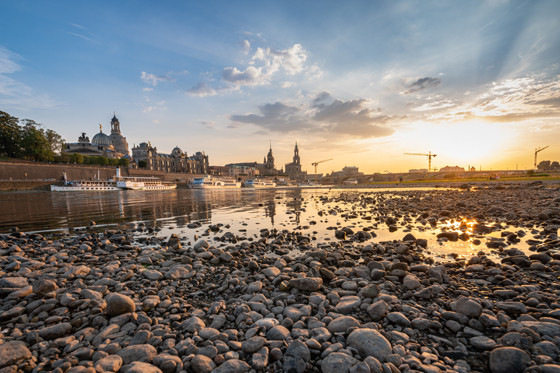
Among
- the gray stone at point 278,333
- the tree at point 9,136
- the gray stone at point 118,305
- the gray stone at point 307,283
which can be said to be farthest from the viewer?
the tree at point 9,136

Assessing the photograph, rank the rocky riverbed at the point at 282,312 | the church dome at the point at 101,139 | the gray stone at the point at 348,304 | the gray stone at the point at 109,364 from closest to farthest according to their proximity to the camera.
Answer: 1. the gray stone at the point at 109,364
2. the rocky riverbed at the point at 282,312
3. the gray stone at the point at 348,304
4. the church dome at the point at 101,139

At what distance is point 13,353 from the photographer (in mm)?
3303

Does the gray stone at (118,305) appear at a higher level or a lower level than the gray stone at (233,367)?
higher

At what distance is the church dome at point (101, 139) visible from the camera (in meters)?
138

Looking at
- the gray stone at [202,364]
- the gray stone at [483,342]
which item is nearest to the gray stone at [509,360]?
the gray stone at [483,342]

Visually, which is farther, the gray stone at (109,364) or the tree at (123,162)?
the tree at (123,162)

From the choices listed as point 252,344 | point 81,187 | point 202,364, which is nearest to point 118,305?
point 202,364

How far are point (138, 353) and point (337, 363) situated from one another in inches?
112

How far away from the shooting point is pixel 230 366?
10.4 ft

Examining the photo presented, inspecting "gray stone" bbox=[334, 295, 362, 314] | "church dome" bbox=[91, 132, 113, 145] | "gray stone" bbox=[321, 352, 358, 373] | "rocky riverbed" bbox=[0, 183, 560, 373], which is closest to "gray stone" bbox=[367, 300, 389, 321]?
"rocky riverbed" bbox=[0, 183, 560, 373]

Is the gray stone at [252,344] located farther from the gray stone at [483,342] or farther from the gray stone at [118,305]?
the gray stone at [483,342]

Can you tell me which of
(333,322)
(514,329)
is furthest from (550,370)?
(333,322)

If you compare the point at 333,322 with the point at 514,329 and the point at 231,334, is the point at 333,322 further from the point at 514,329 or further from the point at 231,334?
the point at 514,329

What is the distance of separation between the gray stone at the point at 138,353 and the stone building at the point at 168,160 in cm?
15616
